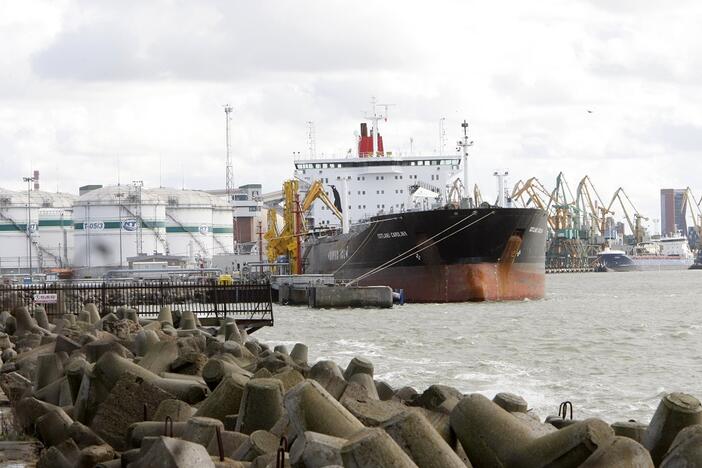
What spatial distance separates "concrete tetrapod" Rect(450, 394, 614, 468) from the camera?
6645mm

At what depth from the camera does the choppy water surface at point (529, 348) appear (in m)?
17.5

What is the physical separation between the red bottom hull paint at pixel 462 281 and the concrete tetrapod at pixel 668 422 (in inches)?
1451

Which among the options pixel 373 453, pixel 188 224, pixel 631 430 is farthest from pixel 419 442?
pixel 188 224

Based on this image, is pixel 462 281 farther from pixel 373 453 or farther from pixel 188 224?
pixel 188 224

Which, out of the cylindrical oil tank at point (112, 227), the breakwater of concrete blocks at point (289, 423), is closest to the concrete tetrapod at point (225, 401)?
the breakwater of concrete blocks at point (289, 423)

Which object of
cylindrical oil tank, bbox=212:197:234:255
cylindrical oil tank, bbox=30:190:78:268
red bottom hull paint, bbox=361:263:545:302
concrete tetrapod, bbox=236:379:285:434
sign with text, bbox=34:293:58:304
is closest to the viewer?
concrete tetrapod, bbox=236:379:285:434

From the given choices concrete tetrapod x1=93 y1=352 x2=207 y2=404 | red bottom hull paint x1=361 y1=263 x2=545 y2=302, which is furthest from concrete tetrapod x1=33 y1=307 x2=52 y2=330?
red bottom hull paint x1=361 y1=263 x2=545 y2=302

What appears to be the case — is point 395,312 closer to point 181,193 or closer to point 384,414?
point 384,414

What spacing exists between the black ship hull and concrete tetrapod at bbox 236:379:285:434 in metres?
36.5

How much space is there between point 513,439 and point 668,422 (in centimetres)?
108

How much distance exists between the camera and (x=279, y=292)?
5134cm

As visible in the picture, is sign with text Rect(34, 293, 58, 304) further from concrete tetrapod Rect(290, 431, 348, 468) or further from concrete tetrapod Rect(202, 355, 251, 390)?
concrete tetrapod Rect(290, 431, 348, 468)

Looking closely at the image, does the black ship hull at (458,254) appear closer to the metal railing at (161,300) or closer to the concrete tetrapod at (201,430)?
the metal railing at (161,300)

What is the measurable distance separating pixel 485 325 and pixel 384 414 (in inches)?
948
